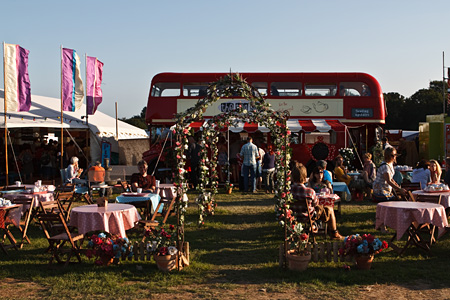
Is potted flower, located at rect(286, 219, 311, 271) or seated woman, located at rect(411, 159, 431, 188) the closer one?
potted flower, located at rect(286, 219, 311, 271)

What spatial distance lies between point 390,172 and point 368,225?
48.0 inches

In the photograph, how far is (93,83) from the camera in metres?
18.9

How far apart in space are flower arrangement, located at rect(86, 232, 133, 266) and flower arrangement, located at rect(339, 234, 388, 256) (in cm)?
287

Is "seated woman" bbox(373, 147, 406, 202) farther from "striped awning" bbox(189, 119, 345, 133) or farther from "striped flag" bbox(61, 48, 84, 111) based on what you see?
"striped flag" bbox(61, 48, 84, 111)

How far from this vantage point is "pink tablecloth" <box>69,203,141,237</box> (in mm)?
6355

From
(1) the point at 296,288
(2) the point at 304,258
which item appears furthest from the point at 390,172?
(1) the point at 296,288

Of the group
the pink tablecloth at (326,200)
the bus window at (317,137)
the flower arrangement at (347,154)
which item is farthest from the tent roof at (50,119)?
the pink tablecloth at (326,200)

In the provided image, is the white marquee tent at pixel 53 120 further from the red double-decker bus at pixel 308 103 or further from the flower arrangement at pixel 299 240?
the flower arrangement at pixel 299 240

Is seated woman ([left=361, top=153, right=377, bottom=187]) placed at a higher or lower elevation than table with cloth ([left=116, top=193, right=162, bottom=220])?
higher

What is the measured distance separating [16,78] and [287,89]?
29.8 feet

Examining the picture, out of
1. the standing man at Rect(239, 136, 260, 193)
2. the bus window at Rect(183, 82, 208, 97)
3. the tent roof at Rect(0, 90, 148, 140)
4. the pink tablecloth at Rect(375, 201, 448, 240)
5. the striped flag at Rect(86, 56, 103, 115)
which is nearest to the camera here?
the pink tablecloth at Rect(375, 201, 448, 240)

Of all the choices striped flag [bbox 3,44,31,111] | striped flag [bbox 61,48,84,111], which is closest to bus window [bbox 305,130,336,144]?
striped flag [bbox 61,48,84,111]

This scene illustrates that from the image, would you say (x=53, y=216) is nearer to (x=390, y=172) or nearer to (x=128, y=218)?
(x=128, y=218)

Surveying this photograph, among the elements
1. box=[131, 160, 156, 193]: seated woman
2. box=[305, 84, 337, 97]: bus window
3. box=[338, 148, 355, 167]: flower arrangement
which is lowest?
box=[131, 160, 156, 193]: seated woman
